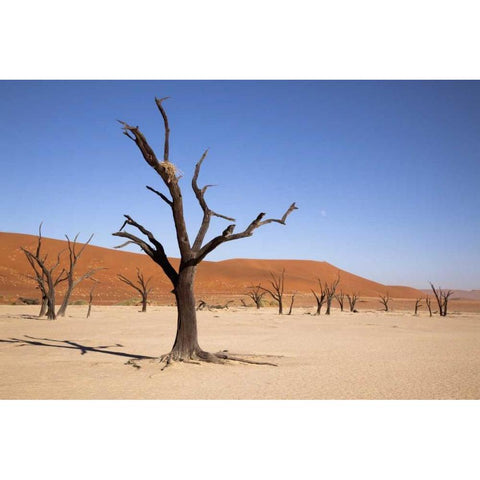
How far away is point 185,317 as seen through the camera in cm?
875

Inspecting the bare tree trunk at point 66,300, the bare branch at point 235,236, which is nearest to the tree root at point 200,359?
the bare branch at point 235,236

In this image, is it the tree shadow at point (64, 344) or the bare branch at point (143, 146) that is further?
the tree shadow at point (64, 344)

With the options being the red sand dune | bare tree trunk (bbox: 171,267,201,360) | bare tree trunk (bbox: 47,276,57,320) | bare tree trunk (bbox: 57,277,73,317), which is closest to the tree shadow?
bare tree trunk (bbox: 171,267,201,360)

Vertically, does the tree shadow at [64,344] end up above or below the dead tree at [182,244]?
below

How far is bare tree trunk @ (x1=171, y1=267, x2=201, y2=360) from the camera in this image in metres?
8.73

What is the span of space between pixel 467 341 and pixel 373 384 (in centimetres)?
902

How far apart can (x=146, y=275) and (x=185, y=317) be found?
230 ft

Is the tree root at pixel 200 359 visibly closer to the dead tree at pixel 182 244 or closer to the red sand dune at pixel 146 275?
the dead tree at pixel 182 244

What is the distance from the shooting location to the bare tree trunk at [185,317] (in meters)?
8.73

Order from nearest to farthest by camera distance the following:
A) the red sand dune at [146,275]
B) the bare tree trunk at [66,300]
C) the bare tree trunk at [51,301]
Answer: the bare tree trunk at [51,301], the bare tree trunk at [66,300], the red sand dune at [146,275]

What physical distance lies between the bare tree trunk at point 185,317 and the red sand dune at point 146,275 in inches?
1570

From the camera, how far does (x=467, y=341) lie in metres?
14.1

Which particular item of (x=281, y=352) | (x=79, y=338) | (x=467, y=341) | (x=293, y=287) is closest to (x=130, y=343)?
(x=79, y=338)

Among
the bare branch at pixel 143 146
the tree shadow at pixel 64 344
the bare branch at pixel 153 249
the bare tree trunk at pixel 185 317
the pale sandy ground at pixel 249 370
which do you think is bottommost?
the tree shadow at pixel 64 344
